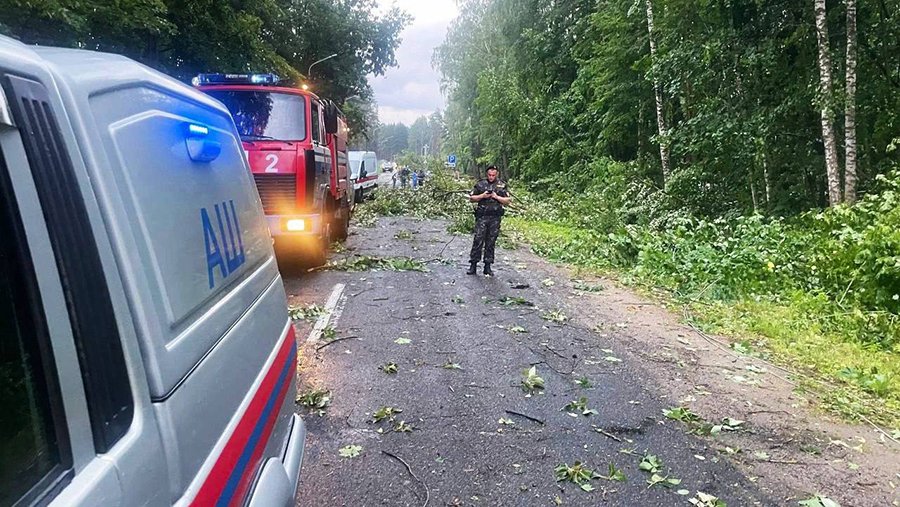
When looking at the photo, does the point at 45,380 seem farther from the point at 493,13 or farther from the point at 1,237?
the point at 493,13

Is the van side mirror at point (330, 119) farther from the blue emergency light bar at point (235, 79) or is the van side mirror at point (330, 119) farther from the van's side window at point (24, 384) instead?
the van's side window at point (24, 384)

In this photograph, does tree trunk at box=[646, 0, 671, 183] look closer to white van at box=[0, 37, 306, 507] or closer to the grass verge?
the grass verge

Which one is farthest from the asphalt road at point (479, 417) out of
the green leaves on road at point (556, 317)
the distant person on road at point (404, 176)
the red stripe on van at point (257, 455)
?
the distant person on road at point (404, 176)

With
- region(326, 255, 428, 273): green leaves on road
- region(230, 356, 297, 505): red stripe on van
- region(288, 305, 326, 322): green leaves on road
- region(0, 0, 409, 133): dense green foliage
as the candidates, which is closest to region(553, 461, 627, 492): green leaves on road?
region(230, 356, 297, 505): red stripe on van

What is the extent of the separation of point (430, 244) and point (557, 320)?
22.3 ft

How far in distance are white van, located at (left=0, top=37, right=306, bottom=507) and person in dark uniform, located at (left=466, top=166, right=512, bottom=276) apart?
814 cm

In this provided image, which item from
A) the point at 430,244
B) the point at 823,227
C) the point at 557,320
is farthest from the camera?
the point at 430,244

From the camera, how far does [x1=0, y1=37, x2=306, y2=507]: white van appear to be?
46.0 inches

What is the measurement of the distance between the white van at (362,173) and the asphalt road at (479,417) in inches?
632

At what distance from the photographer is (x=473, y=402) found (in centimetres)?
497

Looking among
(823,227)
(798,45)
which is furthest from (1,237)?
(798,45)

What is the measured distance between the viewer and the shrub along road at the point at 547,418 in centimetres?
373

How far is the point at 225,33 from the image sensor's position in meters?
14.9

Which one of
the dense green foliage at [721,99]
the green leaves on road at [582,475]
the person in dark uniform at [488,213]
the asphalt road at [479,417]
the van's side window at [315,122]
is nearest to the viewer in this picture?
the asphalt road at [479,417]
